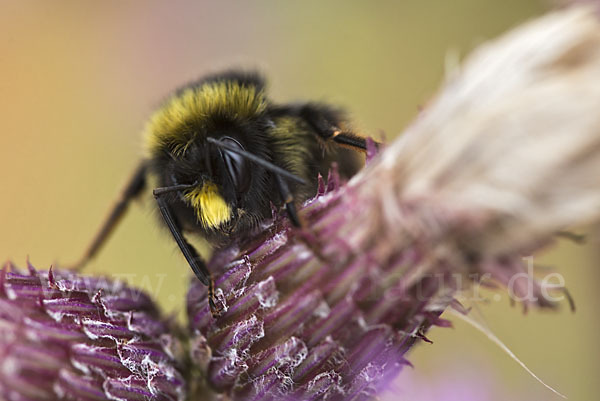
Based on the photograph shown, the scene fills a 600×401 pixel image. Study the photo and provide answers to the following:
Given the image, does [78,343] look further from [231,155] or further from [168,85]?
[168,85]

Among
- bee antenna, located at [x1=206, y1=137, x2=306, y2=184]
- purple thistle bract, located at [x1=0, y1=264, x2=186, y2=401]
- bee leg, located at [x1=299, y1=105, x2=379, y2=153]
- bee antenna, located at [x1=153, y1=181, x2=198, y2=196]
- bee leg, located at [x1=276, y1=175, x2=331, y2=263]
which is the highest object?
bee leg, located at [x1=299, y1=105, x2=379, y2=153]

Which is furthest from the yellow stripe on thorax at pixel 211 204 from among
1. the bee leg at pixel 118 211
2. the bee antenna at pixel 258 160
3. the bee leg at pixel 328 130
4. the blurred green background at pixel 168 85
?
the blurred green background at pixel 168 85

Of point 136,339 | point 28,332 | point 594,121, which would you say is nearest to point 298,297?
point 136,339

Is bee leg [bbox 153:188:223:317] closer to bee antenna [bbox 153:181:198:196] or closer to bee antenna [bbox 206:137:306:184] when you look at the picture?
bee antenna [bbox 153:181:198:196]

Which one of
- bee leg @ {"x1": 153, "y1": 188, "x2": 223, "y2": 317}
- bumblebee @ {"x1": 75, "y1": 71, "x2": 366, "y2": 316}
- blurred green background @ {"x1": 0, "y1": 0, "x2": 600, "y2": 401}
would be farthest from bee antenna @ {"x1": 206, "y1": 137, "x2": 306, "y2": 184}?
blurred green background @ {"x1": 0, "y1": 0, "x2": 600, "y2": 401}

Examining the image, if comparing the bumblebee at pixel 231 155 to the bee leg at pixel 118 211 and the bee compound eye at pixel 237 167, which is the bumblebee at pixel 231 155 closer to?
the bee compound eye at pixel 237 167

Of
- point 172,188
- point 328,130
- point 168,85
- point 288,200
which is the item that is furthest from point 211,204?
point 168,85

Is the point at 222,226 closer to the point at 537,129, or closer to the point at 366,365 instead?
the point at 366,365
